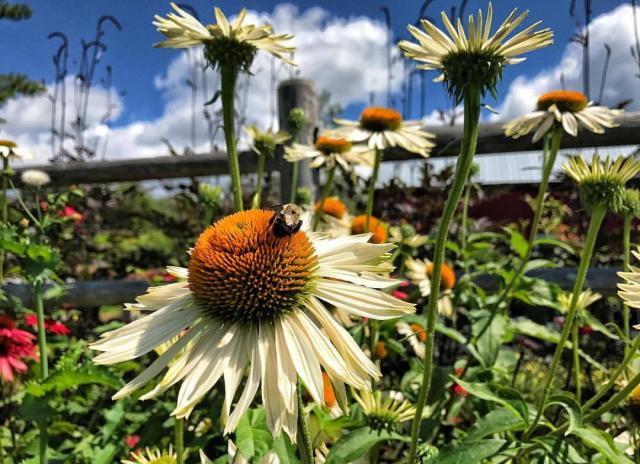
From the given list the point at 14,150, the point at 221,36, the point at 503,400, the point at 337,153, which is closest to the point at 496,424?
the point at 503,400

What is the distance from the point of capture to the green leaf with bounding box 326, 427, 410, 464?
0.77 meters

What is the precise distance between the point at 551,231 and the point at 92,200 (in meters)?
2.39

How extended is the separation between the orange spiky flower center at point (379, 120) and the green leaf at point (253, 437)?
86cm

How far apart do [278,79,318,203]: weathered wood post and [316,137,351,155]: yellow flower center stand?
1.97 feet

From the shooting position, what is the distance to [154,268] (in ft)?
7.91

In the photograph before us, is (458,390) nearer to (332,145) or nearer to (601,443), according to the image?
(601,443)

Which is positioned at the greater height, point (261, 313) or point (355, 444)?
point (261, 313)

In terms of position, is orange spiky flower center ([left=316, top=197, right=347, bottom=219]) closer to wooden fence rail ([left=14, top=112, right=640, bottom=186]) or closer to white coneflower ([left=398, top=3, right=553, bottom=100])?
wooden fence rail ([left=14, top=112, right=640, bottom=186])

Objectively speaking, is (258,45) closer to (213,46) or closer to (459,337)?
(213,46)

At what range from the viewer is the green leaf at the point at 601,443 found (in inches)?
28.3

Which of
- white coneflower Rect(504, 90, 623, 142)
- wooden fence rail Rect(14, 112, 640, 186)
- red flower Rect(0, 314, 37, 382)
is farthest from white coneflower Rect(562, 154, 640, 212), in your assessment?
red flower Rect(0, 314, 37, 382)

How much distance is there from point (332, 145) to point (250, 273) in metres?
0.94

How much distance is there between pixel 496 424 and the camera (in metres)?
0.82

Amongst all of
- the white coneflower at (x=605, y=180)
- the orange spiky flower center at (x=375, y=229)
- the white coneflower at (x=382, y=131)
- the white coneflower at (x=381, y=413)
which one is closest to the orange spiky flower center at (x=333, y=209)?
the orange spiky flower center at (x=375, y=229)
